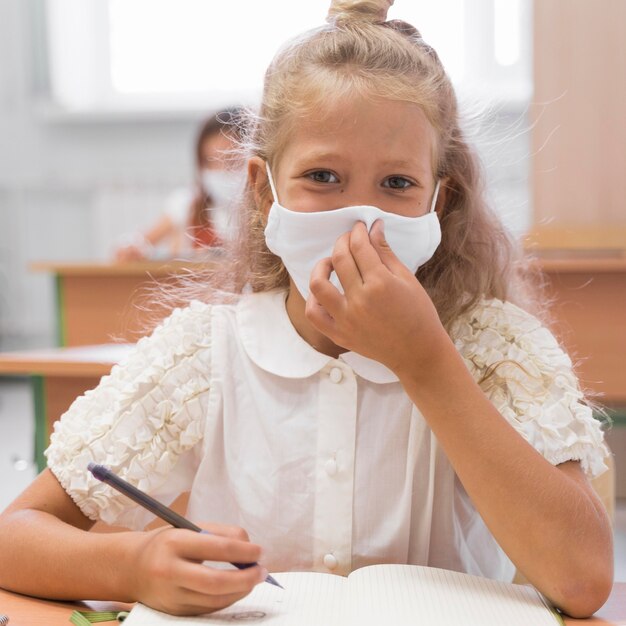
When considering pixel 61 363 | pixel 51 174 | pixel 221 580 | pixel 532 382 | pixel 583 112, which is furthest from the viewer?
pixel 51 174

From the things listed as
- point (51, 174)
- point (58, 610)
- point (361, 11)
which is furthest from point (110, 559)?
point (51, 174)

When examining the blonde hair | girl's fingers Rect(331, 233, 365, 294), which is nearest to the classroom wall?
the blonde hair

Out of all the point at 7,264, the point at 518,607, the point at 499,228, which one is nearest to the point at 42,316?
the point at 7,264

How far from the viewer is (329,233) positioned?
3.06 feet

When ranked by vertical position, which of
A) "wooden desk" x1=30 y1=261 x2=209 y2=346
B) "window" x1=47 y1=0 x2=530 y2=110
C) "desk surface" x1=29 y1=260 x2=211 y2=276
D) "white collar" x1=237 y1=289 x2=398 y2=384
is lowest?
"wooden desk" x1=30 y1=261 x2=209 y2=346

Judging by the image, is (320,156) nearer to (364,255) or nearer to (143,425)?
(364,255)

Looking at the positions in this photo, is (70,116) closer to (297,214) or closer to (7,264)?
(7,264)

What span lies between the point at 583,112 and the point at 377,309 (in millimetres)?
2722

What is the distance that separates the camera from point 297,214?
3.10ft

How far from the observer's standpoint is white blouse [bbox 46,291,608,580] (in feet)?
3.04

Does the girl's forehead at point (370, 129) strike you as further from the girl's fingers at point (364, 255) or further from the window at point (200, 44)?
the window at point (200, 44)

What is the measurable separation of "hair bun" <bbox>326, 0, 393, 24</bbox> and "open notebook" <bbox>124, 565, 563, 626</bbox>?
1.94 feet

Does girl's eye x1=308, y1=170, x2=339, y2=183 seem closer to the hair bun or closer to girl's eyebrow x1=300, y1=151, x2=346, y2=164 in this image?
girl's eyebrow x1=300, y1=151, x2=346, y2=164

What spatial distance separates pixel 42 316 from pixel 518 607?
508 cm
